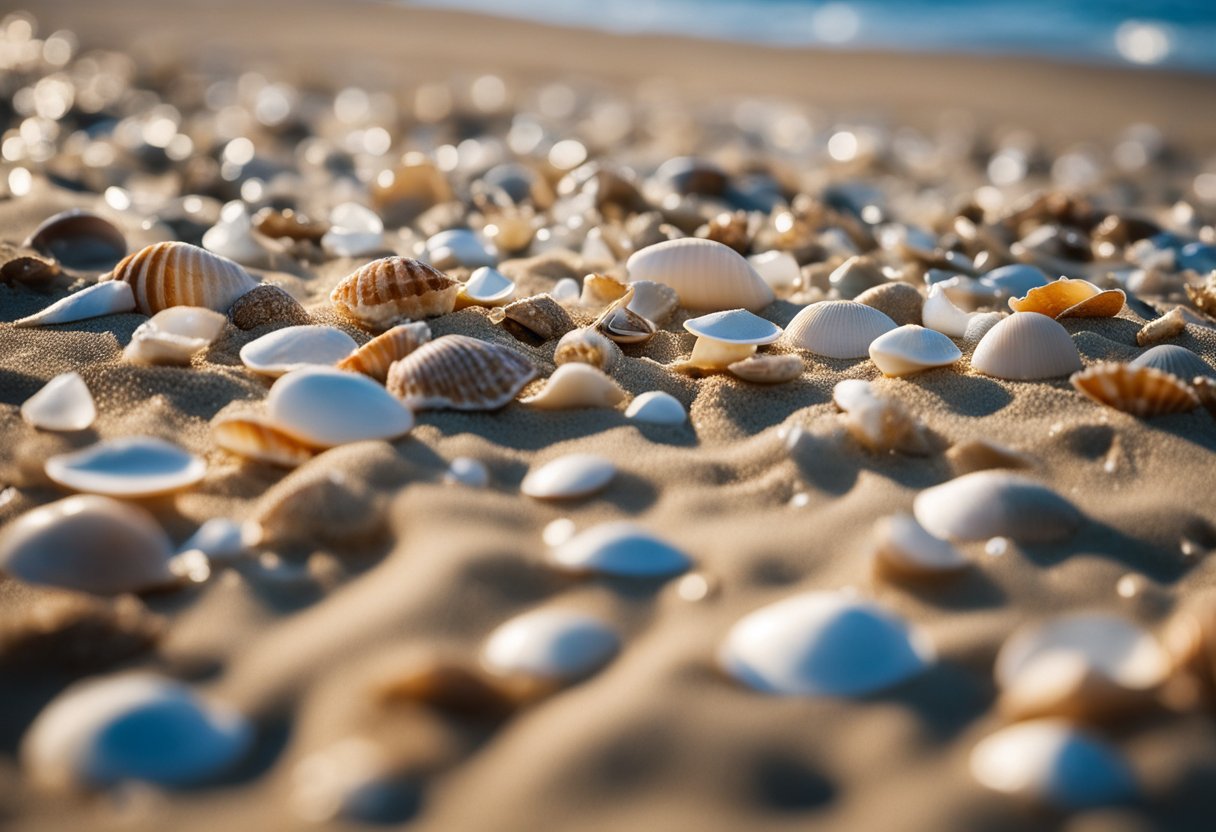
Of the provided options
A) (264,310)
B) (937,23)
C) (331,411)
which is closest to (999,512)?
(331,411)

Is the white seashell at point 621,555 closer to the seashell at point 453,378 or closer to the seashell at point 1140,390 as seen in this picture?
the seashell at point 453,378

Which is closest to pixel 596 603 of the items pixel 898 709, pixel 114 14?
pixel 898 709

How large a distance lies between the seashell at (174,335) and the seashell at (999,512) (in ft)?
5.28

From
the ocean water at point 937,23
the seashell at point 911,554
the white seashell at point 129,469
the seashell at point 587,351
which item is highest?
the ocean water at point 937,23

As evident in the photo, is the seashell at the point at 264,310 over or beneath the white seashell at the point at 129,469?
over

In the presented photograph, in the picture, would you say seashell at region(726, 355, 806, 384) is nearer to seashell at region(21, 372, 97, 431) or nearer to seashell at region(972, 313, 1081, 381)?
seashell at region(972, 313, 1081, 381)

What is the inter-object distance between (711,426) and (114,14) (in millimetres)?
11341

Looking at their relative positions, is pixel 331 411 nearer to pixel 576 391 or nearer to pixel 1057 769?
pixel 576 391

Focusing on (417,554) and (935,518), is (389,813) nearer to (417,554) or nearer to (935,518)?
(417,554)

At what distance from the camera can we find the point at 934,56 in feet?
36.3

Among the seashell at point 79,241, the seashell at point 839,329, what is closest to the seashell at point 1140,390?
the seashell at point 839,329

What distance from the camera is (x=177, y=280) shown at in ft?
8.21

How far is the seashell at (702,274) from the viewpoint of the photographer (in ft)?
8.87

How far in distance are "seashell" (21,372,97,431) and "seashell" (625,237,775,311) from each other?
1396mm
